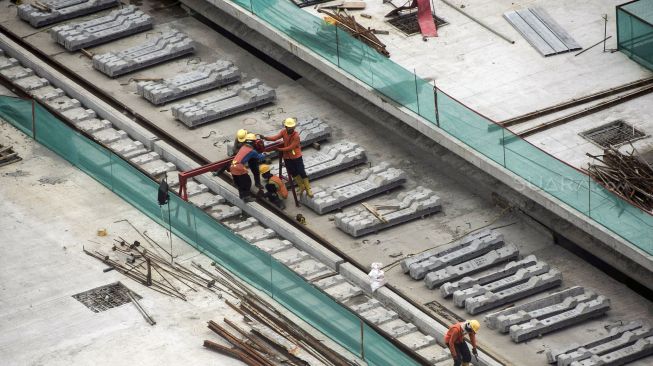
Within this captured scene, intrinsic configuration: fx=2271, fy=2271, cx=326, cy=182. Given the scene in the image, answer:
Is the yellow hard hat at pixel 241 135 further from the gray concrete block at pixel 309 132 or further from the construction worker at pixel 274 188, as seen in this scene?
the gray concrete block at pixel 309 132

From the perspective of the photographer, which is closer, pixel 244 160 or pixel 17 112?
pixel 244 160

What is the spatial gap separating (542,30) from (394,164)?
5.87m

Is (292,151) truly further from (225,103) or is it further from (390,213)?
(225,103)

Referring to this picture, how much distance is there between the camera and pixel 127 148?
6056cm

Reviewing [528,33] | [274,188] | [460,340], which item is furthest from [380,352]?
[528,33]

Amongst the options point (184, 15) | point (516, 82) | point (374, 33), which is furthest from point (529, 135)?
point (184, 15)

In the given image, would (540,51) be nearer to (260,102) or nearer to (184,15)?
(260,102)

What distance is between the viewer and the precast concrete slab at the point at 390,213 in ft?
186

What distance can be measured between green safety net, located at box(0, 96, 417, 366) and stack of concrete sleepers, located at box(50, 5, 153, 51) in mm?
4937

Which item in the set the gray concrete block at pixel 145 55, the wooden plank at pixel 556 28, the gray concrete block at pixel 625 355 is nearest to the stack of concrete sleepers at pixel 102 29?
the gray concrete block at pixel 145 55

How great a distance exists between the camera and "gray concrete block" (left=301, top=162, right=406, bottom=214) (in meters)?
57.7

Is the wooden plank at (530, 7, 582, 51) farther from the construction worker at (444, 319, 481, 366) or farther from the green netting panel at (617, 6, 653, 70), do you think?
the construction worker at (444, 319, 481, 366)

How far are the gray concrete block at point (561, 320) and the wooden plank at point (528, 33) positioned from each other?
10040 mm

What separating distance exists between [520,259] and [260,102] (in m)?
11.0
